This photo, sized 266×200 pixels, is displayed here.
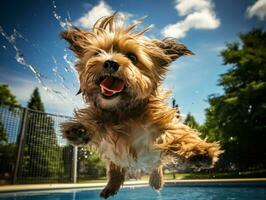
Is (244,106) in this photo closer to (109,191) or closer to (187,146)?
(109,191)

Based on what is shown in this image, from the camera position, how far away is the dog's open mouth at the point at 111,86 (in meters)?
2.66

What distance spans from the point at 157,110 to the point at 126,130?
14.9 inches

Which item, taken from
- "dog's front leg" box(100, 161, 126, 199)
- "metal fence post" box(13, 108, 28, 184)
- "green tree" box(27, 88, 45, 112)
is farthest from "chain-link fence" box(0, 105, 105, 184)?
"green tree" box(27, 88, 45, 112)

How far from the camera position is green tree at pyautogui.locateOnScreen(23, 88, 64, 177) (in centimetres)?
1068

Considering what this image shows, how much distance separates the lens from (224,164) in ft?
54.0

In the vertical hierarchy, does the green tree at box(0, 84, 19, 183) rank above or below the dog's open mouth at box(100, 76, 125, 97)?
above

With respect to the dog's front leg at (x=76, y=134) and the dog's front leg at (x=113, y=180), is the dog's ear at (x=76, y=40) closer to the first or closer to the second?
the dog's front leg at (x=76, y=134)

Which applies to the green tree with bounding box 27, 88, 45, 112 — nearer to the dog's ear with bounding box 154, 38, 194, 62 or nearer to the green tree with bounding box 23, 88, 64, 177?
the green tree with bounding box 23, 88, 64, 177

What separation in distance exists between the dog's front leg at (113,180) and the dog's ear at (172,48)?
1479 millimetres

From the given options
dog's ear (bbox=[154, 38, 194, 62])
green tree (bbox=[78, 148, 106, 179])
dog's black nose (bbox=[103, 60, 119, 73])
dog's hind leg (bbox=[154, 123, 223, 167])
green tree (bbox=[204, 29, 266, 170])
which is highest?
green tree (bbox=[204, 29, 266, 170])

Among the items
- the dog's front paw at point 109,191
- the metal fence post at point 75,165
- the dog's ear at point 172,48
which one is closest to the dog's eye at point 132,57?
the dog's ear at point 172,48

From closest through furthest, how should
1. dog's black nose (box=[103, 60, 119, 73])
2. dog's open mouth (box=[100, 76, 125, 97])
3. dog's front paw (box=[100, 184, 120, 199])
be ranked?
dog's black nose (box=[103, 60, 119, 73]) → dog's open mouth (box=[100, 76, 125, 97]) → dog's front paw (box=[100, 184, 120, 199])

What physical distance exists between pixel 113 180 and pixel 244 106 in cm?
1279

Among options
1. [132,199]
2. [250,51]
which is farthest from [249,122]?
[132,199]
